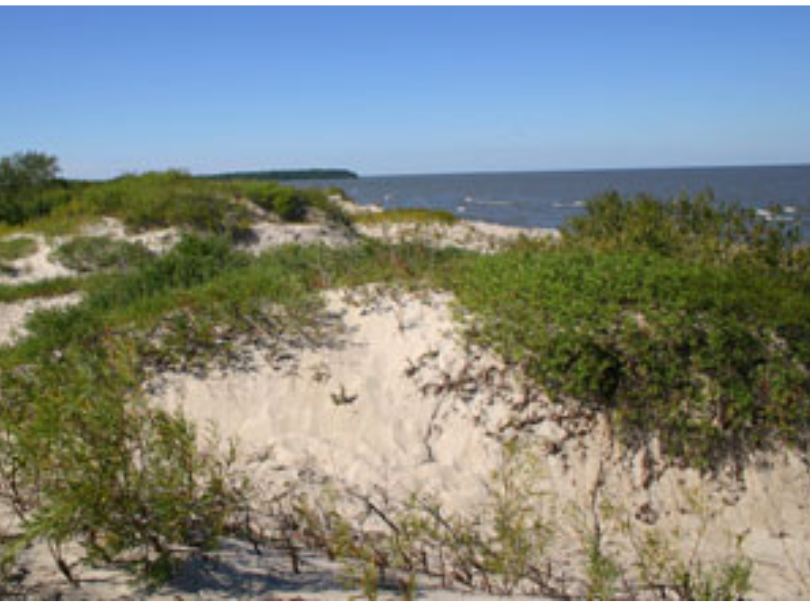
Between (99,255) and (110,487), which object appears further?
(99,255)

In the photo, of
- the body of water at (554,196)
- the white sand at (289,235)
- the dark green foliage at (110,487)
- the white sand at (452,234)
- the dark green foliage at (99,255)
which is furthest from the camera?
the body of water at (554,196)

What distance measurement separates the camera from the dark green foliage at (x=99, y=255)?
531 inches

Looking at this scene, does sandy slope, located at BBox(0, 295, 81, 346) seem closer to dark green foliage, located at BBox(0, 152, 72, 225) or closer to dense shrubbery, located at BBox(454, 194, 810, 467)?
dense shrubbery, located at BBox(454, 194, 810, 467)

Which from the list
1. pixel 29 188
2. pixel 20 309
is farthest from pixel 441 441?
pixel 29 188

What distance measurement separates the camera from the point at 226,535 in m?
3.86

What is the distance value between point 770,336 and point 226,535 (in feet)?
15.2

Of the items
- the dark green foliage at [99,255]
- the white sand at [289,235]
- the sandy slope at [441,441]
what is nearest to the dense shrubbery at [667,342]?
the sandy slope at [441,441]

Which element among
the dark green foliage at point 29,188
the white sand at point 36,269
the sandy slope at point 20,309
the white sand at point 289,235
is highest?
the dark green foliage at point 29,188

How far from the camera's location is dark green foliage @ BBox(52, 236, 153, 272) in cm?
1348

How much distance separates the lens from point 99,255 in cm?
1371

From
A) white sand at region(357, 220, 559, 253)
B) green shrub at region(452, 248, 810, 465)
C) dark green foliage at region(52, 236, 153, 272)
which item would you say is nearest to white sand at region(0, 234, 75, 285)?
dark green foliage at region(52, 236, 153, 272)

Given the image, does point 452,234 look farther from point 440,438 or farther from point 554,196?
point 554,196

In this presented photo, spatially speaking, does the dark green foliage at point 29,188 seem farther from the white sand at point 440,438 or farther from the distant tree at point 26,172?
the white sand at point 440,438

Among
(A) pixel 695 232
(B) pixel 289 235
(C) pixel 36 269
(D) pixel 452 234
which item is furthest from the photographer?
(B) pixel 289 235
